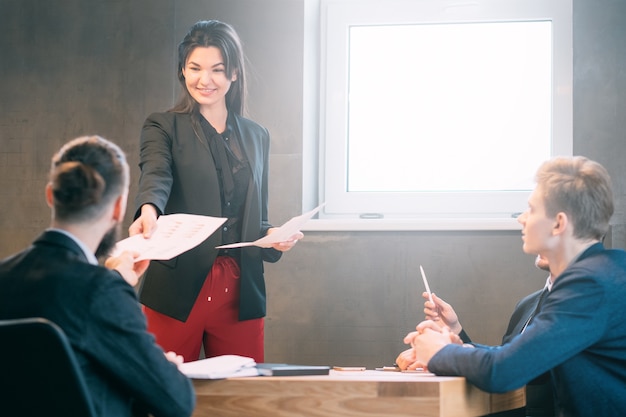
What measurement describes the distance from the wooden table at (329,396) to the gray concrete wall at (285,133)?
5.63ft

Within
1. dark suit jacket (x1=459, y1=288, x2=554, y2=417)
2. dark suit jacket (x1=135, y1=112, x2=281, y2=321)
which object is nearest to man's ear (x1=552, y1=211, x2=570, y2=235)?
dark suit jacket (x1=459, y1=288, x2=554, y2=417)

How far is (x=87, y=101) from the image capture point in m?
3.65

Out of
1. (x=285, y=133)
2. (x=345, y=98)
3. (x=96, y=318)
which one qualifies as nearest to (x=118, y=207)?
(x=96, y=318)

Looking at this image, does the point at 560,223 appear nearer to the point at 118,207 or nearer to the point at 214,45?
the point at 118,207

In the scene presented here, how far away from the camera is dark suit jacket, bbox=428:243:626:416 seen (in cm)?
164

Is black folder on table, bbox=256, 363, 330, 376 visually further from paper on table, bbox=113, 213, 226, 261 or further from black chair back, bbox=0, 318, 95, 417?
black chair back, bbox=0, 318, 95, 417

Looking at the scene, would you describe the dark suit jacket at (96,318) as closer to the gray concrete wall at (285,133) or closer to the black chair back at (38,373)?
the black chair back at (38,373)

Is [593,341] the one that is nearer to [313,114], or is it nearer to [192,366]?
[192,366]

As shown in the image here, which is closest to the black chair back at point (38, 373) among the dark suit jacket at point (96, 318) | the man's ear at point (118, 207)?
the dark suit jacket at point (96, 318)

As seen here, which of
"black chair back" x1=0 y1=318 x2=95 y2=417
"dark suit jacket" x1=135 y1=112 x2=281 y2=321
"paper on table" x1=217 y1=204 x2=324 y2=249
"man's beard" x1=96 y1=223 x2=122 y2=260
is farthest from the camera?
"dark suit jacket" x1=135 y1=112 x2=281 y2=321

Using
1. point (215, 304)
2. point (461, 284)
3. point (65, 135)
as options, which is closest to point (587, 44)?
point (461, 284)

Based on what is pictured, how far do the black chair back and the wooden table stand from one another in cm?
50

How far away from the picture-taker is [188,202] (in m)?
2.44

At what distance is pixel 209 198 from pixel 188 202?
0.07 m
